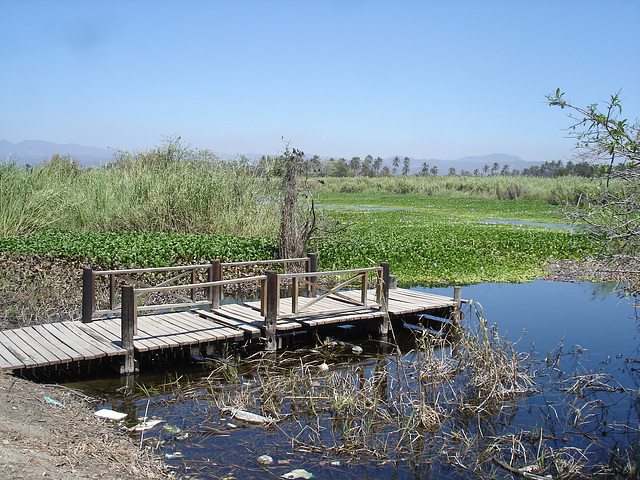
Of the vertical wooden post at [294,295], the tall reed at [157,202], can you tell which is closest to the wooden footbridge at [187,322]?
the vertical wooden post at [294,295]

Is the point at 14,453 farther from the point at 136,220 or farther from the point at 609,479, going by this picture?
the point at 136,220

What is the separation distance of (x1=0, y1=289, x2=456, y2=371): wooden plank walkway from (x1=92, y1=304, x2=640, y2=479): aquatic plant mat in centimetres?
57

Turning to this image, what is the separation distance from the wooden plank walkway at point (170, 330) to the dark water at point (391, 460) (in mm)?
473

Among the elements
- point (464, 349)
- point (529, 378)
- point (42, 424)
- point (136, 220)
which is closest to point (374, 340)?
point (464, 349)

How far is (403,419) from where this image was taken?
7152mm

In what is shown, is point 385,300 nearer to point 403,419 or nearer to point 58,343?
point 403,419

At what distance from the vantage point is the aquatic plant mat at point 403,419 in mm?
6172

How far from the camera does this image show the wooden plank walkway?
27.1 ft

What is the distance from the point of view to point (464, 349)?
356 inches

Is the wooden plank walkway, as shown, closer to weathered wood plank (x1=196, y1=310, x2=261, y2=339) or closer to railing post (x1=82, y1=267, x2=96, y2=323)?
weathered wood plank (x1=196, y1=310, x2=261, y2=339)

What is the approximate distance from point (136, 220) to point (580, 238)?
1538 centimetres

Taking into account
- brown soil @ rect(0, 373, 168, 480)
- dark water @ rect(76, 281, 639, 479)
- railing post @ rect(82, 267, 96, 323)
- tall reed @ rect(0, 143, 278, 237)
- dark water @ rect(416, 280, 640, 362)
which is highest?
tall reed @ rect(0, 143, 278, 237)

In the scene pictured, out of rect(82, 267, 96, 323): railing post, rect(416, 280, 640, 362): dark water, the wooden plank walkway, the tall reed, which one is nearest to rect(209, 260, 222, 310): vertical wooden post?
the wooden plank walkway

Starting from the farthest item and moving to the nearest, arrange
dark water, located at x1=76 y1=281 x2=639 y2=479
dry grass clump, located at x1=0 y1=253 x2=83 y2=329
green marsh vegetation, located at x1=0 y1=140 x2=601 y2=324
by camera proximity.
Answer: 1. green marsh vegetation, located at x1=0 y1=140 x2=601 y2=324
2. dry grass clump, located at x1=0 y1=253 x2=83 y2=329
3. dark water, located at x1=76 y1=281 x2=639 y2=479
